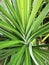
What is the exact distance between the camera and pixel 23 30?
1.05m

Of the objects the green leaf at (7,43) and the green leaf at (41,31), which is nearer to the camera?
the green leaf at (7,43)

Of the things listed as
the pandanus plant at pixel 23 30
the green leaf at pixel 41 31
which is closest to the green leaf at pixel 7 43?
the pandanus plant at pixel 23 30

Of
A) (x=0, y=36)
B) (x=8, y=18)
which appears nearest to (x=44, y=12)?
(x=8, y=18)

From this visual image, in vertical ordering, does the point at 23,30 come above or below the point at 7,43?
above

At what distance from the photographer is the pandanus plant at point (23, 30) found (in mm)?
975

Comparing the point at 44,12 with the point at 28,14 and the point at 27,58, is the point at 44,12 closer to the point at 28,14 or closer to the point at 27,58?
the point at 28,14

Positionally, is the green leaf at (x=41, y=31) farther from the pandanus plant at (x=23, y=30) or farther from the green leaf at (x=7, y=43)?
the green leaf at (x=7, y=43)

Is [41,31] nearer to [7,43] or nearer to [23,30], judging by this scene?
[23,30]

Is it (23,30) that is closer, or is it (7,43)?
(7,43)

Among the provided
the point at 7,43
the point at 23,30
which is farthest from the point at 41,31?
the point at 7,43

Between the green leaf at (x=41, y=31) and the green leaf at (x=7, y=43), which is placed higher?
the green leaf at (x=41, y=31)

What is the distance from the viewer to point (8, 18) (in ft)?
3.46

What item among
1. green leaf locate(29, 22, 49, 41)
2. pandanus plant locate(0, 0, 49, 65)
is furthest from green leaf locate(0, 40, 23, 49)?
green leaf locate(29, 22, 49, 41)

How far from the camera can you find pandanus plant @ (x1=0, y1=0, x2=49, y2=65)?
3.20 ft
